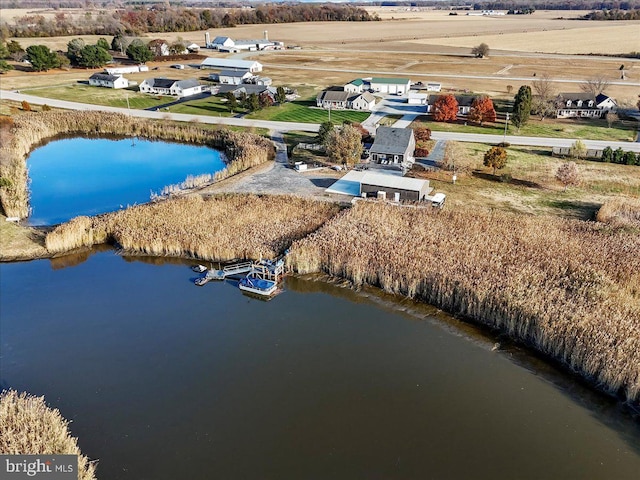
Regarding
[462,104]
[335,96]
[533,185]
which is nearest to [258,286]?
[533,185]

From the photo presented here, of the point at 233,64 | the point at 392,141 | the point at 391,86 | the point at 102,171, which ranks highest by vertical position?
the point at 233,64

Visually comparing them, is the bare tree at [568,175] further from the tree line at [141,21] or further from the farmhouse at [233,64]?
the tree line at [141,21]

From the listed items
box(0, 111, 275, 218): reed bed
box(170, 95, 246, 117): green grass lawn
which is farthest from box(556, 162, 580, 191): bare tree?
box(170, 95, 246, 117): green grass lawn

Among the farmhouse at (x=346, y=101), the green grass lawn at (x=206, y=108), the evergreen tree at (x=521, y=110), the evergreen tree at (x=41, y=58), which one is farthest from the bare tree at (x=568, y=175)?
the evergreen tree at (x=41, y=58)

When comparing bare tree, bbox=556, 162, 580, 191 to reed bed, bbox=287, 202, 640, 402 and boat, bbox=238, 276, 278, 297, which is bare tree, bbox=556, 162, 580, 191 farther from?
boat, bbox=238, 276, 278, 297

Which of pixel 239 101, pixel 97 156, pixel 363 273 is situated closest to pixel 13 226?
pixel 97 156

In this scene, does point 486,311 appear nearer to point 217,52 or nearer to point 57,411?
point 57,411

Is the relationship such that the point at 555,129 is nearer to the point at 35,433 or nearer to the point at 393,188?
the point at 393,188
